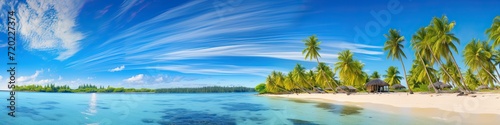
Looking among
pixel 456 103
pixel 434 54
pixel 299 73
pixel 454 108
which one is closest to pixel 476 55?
pixel 434 54

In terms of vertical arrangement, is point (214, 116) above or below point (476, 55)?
below

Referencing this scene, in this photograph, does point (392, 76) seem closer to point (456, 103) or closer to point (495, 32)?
point (495, 32)

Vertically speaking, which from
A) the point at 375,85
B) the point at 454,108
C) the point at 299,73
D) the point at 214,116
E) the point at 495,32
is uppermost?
the point at 495,32

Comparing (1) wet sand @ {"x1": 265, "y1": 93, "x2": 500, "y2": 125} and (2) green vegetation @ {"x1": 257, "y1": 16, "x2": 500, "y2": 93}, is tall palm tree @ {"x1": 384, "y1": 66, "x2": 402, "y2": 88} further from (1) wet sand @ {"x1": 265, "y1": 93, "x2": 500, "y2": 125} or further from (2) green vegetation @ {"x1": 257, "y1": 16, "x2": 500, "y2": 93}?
(1) wet sand @ {"x1": 265, "y1": 93, "x2": 500, "y2": 125}

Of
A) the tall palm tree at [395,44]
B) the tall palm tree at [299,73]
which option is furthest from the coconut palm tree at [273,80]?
the tall palm tree at [395,44]

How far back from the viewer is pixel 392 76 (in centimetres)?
5722

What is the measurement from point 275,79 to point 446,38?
171 ft

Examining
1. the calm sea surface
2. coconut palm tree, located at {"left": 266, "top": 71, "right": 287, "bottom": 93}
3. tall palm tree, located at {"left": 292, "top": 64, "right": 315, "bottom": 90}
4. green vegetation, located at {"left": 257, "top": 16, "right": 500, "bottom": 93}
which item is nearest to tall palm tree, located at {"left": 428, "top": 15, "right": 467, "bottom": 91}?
green vegetation, located at {"left": 257, "top": 16, "right": 500, "bottom": 93}

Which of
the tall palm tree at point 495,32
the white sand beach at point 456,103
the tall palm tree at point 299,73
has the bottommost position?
the white sand beach at point 456,103

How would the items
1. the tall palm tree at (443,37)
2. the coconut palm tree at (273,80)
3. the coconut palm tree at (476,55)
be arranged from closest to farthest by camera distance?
1. the tall palm tree at (443,37)
2. the coconut palm tree at (476,55)
3. the coconut palm tree at (273,80)

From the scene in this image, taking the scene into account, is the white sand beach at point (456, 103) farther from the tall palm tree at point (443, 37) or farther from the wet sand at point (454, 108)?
the tall palm tree at point (443, 37)

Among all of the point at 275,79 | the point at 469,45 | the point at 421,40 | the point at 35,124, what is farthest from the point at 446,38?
the point at 275,79

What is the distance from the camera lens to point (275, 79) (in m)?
79.9

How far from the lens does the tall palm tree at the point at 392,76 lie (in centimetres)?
5656
